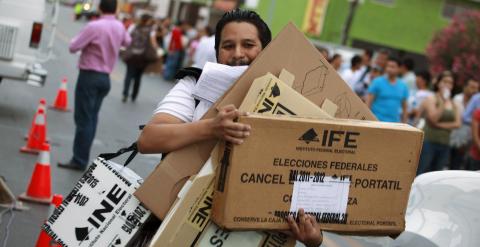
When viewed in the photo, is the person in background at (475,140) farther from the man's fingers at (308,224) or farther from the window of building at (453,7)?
the window of building at (453,7)

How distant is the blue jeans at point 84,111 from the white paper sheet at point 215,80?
6.09 m

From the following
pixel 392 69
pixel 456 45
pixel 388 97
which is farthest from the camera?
pixel 456 45

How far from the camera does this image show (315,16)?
48562 mm

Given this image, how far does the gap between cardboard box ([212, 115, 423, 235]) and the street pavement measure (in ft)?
11.6

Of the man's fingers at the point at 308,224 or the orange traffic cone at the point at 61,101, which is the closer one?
the man's fingers at the point at 308,224

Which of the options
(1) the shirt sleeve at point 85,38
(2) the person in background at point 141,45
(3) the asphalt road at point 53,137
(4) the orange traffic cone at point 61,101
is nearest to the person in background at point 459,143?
(3) the asphalt road at point 53,137

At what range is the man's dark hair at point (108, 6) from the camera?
9562 millimetres

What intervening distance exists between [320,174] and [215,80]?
51cm

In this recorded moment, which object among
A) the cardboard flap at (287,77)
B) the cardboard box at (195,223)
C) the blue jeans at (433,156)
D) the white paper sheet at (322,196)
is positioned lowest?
the blue jeans at (433,156)

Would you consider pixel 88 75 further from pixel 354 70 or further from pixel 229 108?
pixel 354 70

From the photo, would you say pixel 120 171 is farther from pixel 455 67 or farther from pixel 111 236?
pixel 455 67

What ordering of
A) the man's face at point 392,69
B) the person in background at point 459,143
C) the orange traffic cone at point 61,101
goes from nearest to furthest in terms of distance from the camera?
the man's face at point 392,69 < the person in background at point 459,143 < the orange traffic cone at point 61,101

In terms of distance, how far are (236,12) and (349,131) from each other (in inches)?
27.0

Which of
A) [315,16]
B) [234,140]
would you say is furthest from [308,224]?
[315,16]
